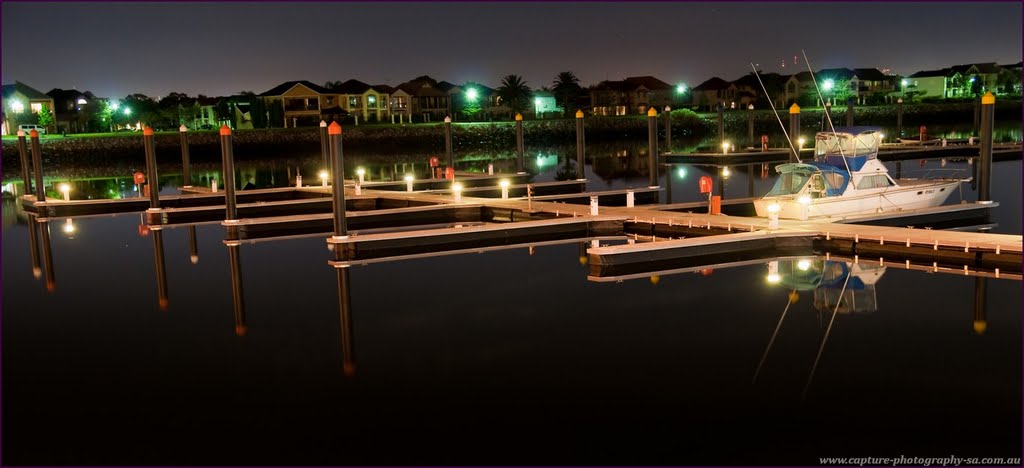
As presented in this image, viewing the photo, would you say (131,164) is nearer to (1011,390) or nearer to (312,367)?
(312,367)

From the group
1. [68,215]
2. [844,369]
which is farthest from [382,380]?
[68,215]

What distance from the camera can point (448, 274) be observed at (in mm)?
19109

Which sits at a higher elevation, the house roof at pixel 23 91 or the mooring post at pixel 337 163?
the house roof at pixel 23 91

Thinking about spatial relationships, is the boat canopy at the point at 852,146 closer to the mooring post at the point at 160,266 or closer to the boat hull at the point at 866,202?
the boat hull at the point at 866,202

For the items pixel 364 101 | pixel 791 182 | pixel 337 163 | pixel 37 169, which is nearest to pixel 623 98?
pixel 364 101

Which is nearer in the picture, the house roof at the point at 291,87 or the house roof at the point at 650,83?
the house roof at the point at 291,87

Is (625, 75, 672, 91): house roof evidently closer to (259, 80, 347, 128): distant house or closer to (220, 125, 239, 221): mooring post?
(259, 80, 347, 128): distant house

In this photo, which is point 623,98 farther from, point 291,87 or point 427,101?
point 291,87

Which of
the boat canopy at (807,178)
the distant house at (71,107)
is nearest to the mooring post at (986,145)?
the boat canopy at (807,178)

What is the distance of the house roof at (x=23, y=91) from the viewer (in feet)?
Answer: 308

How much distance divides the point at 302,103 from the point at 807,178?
8112 centimetres

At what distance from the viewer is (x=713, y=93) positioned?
13188 cm

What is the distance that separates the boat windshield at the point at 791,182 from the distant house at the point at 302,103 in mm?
78438

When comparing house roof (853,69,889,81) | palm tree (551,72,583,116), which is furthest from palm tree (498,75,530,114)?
house roof (853,69,889,81)
